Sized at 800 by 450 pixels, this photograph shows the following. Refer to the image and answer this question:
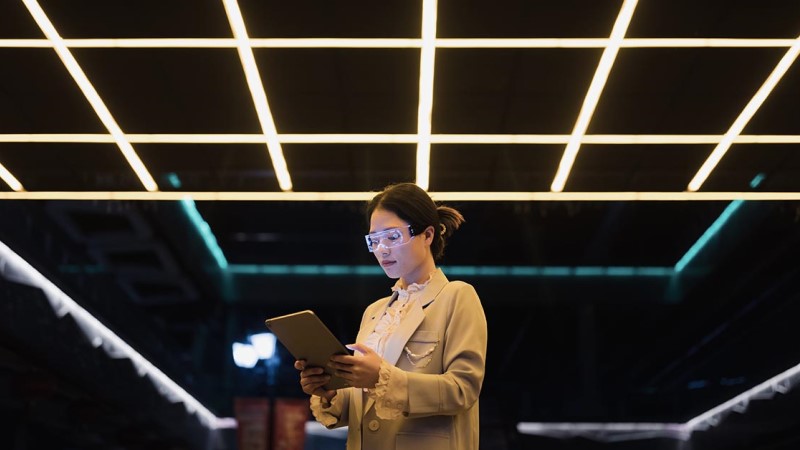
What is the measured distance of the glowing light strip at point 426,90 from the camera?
625 cm

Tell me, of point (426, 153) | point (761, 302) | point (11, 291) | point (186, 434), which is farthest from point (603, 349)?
point (11, 291)

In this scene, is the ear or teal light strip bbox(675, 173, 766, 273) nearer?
the ear

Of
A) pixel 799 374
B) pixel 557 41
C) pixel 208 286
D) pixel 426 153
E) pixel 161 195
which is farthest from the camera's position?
pixel 208 286

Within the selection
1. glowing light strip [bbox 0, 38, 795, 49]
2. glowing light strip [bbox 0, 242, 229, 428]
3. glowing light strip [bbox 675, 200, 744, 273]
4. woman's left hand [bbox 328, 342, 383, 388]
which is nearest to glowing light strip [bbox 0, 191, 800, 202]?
glowing light strip [bbox 675, 200, 744, 273]

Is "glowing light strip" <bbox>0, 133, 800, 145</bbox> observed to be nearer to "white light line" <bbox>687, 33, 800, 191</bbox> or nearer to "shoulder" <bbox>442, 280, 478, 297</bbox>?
"white light line" <bbox>687, 33, 800, 191</bbox>

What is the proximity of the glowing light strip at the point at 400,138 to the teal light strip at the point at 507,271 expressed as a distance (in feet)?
11.6

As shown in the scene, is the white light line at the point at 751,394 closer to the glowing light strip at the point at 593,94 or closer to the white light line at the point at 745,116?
the white light line at the point at 745,116

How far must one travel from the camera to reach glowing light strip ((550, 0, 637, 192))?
20.5 ft

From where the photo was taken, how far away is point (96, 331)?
975 cm

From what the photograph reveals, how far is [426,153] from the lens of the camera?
845 cm

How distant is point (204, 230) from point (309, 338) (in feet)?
30.2

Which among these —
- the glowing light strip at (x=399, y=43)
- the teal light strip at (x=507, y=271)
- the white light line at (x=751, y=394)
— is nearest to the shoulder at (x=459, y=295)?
the glowing light strip at (x=399, y=43)

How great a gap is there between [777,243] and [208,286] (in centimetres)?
702

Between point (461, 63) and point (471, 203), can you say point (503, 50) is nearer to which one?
point (461, 63)
